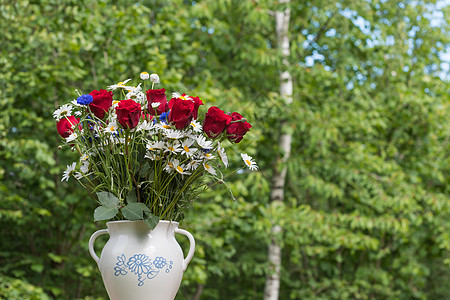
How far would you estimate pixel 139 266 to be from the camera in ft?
3.50

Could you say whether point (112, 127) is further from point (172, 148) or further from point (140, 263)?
point (140, 263)

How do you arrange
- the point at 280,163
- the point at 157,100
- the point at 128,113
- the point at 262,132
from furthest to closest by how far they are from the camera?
the point at 262,132, the point at 280,163, the point at 157,100, the point at 128,113

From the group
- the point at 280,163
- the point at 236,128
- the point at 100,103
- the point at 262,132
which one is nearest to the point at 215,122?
the point at 236,128

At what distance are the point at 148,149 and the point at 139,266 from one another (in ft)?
0.78

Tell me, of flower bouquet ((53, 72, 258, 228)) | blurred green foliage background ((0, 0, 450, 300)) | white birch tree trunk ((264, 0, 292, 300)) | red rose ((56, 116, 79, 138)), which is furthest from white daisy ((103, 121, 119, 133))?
white birch tree trunk ((264, 0, 292, 300))

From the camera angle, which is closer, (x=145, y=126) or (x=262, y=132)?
(x=145, y=126)

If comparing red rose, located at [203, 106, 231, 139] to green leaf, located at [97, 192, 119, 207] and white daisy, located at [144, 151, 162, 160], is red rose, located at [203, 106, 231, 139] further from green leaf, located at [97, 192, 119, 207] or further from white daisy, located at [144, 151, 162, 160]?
green leaf, located at [97, 192, 119, 207]

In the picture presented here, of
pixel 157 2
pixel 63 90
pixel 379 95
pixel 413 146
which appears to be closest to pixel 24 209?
pixel 63 90

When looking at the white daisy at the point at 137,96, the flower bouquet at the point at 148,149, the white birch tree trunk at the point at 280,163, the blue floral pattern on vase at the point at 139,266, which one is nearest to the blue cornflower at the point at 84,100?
the flower bouquet at the point at 148,149

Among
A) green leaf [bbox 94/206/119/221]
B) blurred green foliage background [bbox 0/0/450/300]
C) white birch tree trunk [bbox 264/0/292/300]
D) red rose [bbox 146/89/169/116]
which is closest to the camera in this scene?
green leaf [bbox 94/206/119/221]

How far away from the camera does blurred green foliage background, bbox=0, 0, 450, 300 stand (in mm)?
3055

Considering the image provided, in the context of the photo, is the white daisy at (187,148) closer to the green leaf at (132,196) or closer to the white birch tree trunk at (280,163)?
the green leaf at (132,196)

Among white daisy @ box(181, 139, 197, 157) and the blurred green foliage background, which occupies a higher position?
white daisy @ box(181, 139, 197, 157)

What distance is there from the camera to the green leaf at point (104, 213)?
3.44 ft
